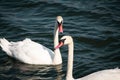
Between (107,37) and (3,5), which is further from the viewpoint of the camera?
(3,5)

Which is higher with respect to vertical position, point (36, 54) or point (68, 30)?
point (68, 30)

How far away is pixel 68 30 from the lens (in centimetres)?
1714

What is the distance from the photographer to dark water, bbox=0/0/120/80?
1378cm

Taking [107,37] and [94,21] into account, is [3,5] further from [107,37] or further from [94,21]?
[107,37]

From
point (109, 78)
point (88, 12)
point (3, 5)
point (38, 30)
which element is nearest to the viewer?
point (109, 78)

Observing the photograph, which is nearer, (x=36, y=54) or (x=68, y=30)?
(x=36, y=54)

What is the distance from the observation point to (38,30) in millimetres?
17109

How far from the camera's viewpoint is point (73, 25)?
1761 cm

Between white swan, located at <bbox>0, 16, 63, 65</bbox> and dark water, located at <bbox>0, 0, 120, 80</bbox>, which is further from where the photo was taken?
white swan, located at <bbox>0, 16, 63, 65</bbox>

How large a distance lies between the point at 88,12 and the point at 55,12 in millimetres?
1525

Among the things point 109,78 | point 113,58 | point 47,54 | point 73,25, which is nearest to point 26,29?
point 73,25

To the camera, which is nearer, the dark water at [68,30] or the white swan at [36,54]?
the dark water at [68,30]

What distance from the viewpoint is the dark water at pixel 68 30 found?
13781mm

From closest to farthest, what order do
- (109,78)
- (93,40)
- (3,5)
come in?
(109,78)
(93,40)
(3,5)
